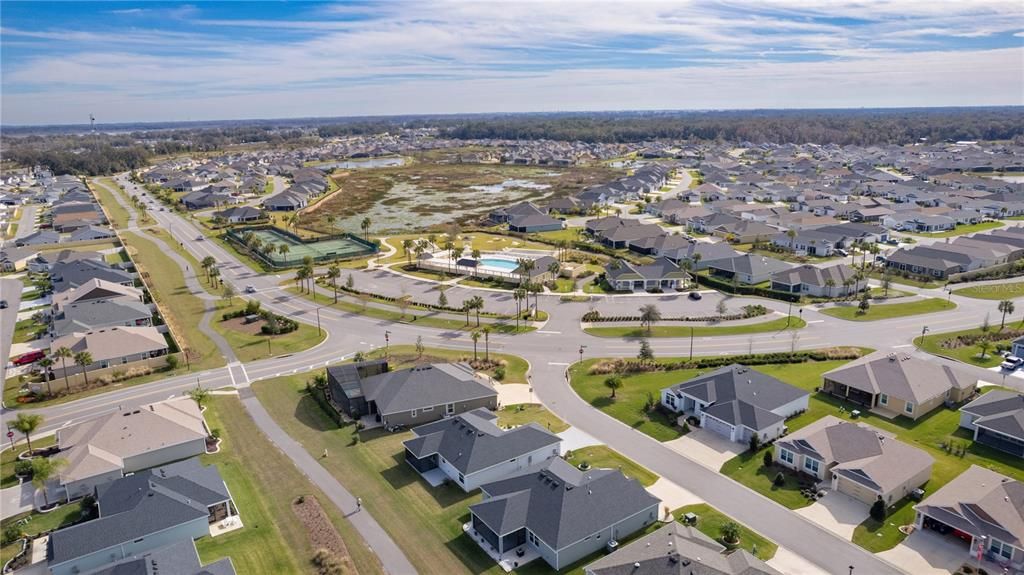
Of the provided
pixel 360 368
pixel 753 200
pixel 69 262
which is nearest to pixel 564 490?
pixel 360 368

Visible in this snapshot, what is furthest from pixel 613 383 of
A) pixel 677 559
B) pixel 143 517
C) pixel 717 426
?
pixel 143 517

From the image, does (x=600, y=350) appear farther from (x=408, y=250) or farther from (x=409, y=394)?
(x=408, y=250)

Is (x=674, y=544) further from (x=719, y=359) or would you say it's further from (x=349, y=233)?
(x=349, y=233)

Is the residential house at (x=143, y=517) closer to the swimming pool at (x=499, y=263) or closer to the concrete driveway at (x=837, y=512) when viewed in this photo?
the concrete driveway at (x=837, y=512)

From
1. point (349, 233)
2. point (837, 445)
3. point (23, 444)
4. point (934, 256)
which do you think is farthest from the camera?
point (349, 233)

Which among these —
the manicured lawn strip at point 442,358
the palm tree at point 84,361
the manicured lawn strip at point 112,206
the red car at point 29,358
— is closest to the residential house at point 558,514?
the manicured lawn strip at point 442,358

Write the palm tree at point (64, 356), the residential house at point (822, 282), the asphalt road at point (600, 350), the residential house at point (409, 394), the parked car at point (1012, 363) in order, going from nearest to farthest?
the asphalt road at point (600, 350) → the residential house at point (409, 394) → the parked car at point (1012, 363) → the palm tree at point (64, 356) → the residential house at point (822, 282)
